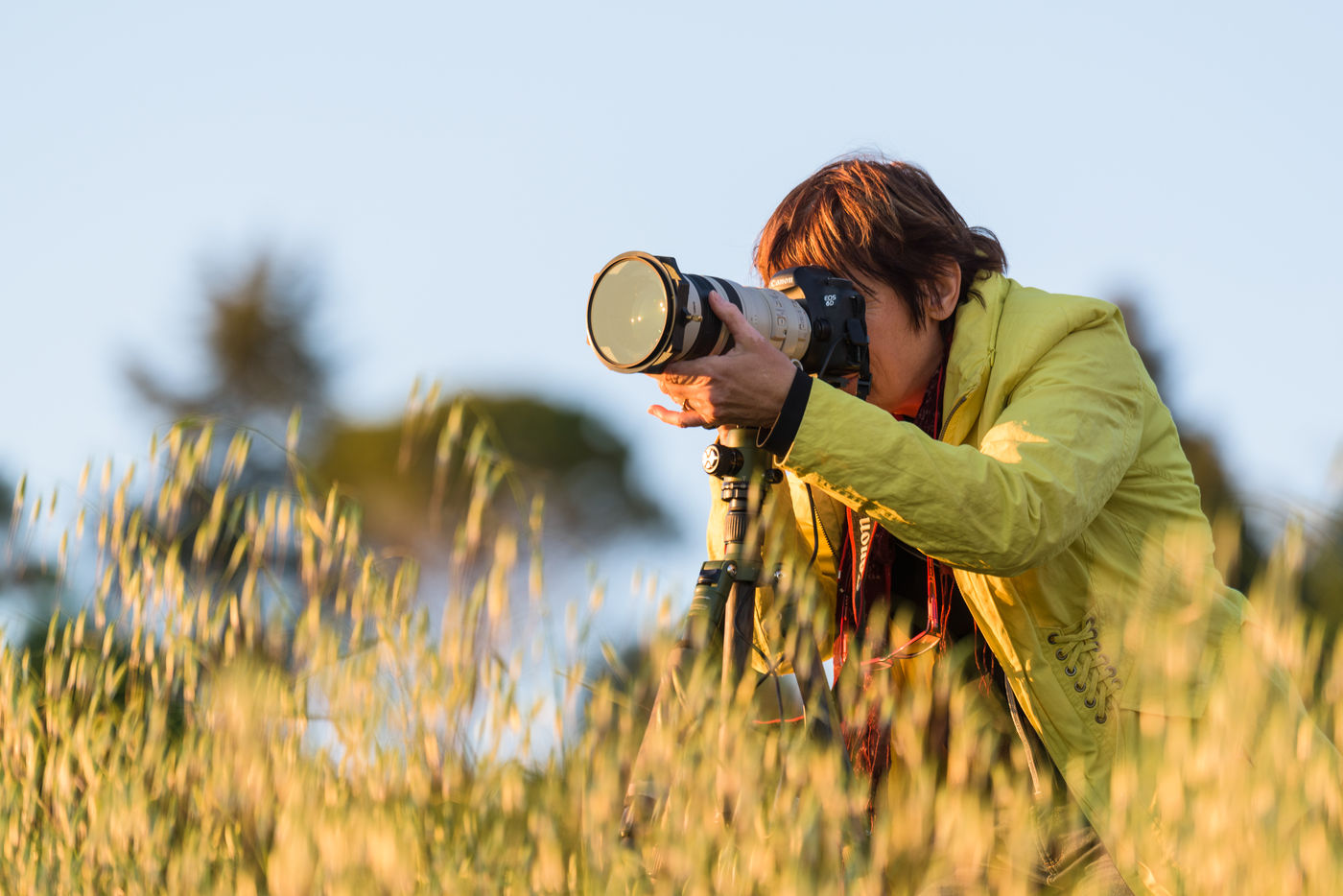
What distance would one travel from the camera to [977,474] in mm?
1467

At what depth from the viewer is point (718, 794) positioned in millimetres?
1102

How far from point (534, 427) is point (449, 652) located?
46.6ft

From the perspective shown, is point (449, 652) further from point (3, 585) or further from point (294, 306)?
point (294, 306)

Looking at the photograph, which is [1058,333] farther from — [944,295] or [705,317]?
[705,317]

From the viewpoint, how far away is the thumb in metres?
1.56

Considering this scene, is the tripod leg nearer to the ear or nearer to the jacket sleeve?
the jacket sleeve

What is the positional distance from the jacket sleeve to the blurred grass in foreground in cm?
21

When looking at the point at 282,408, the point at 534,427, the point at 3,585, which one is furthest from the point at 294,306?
the point at 3,585

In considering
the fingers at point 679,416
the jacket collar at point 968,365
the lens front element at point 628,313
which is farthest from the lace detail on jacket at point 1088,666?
the lens front element at point 628,313

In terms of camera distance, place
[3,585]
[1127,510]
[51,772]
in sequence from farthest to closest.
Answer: [1127,510] → [3,585] → [51,772]

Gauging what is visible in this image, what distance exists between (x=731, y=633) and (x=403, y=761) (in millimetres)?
460

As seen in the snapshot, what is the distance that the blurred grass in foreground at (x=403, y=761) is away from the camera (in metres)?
1.08

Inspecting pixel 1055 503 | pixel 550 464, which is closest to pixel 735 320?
pixel 1055 503

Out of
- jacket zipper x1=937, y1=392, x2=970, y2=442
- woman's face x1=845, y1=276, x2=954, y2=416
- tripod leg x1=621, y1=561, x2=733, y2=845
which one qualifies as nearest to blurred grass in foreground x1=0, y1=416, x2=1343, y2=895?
tripod leg x1=621, y1=561, x2=733, y2=845
